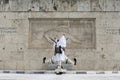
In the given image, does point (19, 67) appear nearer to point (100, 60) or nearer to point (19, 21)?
point (19, 21)

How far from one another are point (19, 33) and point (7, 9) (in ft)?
5.16

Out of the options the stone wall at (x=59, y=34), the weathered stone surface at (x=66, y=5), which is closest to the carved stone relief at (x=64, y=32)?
the stone wall at (x=59, y=34)

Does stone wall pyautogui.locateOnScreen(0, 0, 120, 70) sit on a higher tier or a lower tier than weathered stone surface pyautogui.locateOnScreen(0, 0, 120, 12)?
lower

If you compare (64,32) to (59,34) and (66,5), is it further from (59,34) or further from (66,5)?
(66,5)

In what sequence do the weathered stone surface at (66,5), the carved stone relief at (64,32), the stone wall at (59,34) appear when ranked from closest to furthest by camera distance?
the stone wall at (59,34) → the carved stone relief at (64,32) → the weathered stone surface at (66,5)

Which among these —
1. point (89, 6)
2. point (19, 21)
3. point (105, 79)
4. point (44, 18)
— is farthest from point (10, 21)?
point (105, 79)

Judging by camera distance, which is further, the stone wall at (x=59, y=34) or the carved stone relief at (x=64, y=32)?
the carved stone relief at (x=64, y=32)

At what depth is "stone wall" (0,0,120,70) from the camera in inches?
634

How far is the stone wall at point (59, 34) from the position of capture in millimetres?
16094

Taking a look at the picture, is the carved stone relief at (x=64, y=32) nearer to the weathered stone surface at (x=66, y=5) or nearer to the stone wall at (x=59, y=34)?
the stone wall at (x=59, y=34)

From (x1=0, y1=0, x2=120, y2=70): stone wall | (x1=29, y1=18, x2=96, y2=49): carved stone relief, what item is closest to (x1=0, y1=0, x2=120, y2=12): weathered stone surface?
(x1=0, y1=0, x2=120, y2=70): stone wall

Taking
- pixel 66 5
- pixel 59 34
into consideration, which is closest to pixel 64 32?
pixel 59 34

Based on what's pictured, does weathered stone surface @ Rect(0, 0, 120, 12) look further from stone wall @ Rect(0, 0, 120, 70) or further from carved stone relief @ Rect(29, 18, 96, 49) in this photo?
carved stone relief @ Rect(29, 18, 96, 49)

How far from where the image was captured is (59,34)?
16.4 metres
